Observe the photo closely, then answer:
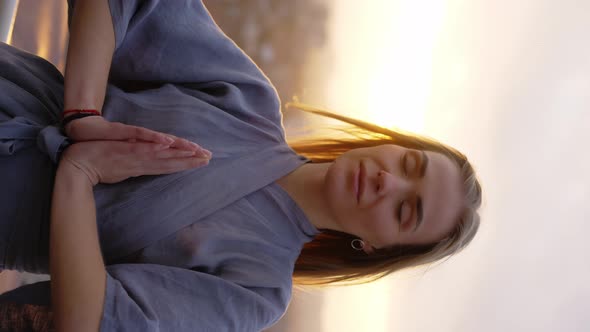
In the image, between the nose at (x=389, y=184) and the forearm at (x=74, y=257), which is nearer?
the forearm at (x=74, y=257)

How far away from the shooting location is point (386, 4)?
1.56 meters

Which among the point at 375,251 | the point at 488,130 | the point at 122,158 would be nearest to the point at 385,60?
the point at 488,130

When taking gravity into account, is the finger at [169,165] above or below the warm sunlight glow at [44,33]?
above

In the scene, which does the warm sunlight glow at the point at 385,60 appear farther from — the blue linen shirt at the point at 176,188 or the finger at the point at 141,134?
the finger at the point at 141,134

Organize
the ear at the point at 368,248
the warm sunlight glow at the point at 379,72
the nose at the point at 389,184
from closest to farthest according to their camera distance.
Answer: the nose at the point at 389,184, the ear at the point at 368,248, the warm sunlight glow at the point at 379,72

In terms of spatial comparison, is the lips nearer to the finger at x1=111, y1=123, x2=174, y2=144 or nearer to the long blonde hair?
the long blonde hair

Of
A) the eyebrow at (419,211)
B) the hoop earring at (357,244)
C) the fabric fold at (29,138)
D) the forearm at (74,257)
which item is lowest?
the hoop earring at (357,244)

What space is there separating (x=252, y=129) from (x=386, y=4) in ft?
2.91

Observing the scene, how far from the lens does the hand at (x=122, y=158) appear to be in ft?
2.21

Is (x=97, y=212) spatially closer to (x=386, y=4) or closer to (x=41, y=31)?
(x=41, y=31)

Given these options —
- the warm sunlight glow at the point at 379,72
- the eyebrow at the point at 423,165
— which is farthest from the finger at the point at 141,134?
the warm sunlight glow at the point at 379,72

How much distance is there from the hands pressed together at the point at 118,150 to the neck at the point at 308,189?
0.67 feet

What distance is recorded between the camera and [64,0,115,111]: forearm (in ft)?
2.34

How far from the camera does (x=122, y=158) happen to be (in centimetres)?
68
